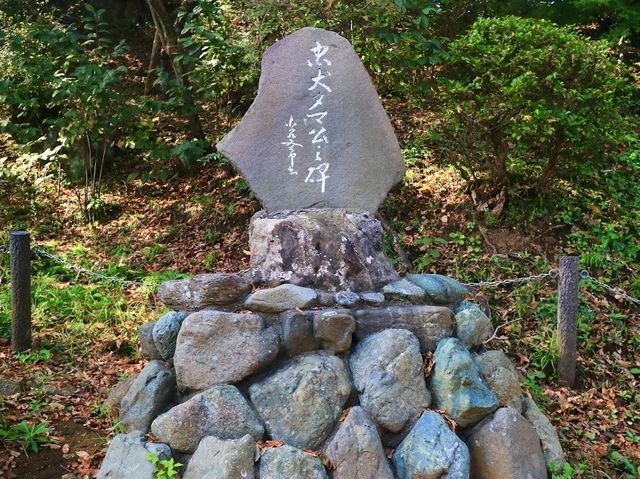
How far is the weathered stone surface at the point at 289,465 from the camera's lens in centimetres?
284

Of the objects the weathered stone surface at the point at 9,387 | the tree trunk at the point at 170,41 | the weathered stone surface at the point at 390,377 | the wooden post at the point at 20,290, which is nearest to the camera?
the weathered stone surface at the point at 390,377

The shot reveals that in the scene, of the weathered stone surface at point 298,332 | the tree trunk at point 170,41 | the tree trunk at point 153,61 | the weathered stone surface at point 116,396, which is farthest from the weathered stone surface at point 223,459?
the tree trunk at point 153,61

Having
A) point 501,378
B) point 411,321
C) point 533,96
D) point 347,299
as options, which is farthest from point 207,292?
point 533,96

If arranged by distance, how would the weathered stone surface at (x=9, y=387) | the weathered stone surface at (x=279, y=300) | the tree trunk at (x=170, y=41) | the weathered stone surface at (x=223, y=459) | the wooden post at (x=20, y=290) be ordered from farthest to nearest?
the tree trunk at (x=170, y=41) → the wooden post at (x=20, y=290) → the weathered stone surface at (x=9, y=387) → the weathered stone surface at (x=279, y=300) → the weathered stone surface at (x=223, y=459)

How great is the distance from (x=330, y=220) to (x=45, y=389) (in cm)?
255

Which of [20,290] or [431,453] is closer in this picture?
[431,453]

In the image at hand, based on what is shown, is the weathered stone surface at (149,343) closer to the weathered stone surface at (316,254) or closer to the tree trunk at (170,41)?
the weathered stone surface at (316,254)

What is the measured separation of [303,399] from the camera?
3031mm

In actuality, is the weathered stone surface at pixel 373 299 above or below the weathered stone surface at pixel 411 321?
above

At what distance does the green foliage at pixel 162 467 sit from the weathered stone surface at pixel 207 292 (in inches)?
32.0

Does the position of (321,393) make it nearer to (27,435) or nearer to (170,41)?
(27,435)

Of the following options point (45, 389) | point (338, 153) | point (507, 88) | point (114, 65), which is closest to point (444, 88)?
point (507, 88)

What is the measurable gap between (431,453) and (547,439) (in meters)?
0.85

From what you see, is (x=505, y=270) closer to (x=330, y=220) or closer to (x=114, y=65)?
(x=330, y=220)
